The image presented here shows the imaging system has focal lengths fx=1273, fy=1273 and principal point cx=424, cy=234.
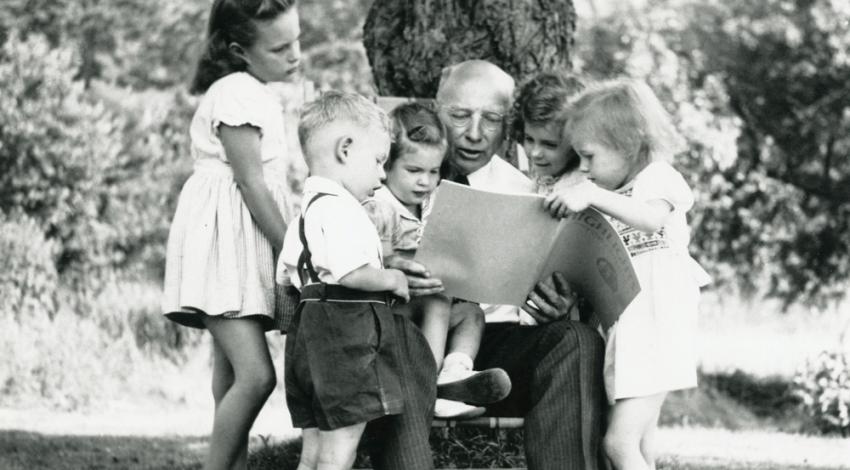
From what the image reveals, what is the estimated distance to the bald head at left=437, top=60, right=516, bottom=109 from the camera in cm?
396

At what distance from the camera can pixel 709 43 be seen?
35.3 feet

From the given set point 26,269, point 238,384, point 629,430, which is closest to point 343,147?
point 238,384

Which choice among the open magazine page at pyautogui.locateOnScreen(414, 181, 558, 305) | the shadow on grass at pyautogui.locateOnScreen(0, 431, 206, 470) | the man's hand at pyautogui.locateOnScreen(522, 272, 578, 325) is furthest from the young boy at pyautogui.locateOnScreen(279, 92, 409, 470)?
the shadow on grass at pyautogui.locateOnScreen(0, 431, 206, 470)

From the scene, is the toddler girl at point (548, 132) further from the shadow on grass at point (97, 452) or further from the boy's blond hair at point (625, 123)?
the shadow on grass at point (97, 452)

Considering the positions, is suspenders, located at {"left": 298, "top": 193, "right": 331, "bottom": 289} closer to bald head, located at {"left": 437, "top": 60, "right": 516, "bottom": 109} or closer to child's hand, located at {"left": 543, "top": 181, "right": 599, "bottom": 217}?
child's hand, located at {"left": 543, "top": 181, "right": 599, "bottom": 217}

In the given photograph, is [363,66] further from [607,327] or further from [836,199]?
[607,327]

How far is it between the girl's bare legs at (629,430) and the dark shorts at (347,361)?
0.62 m

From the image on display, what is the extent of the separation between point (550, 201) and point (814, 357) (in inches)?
195

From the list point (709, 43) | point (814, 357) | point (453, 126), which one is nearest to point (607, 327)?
point (453, 126)

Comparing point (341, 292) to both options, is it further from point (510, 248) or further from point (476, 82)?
point (476, 82)

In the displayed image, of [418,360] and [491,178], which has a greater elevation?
[491,178]

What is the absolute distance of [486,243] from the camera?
11.1 feet

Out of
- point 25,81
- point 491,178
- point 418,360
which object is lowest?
point 418,360

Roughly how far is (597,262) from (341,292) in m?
0.72
